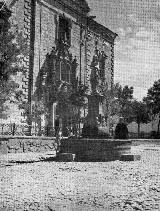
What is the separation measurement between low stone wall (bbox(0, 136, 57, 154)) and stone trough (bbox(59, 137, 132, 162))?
11.1 ft

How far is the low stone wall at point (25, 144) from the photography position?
15828 millimetres

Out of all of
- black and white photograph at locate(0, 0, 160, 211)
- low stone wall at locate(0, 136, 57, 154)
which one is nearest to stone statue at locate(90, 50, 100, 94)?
black and white photograph at locate(0, 0, 160, 211)

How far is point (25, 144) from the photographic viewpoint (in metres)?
17.3

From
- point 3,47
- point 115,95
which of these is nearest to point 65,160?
point 3,47

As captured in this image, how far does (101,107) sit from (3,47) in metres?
20.4

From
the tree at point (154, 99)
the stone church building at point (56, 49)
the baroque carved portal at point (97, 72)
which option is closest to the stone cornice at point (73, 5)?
the stone church building at point (56, 49)

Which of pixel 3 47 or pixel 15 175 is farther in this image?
pixel 3 47

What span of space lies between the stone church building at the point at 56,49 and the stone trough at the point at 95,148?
378 inches

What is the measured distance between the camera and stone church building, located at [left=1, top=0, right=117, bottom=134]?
24.7 m

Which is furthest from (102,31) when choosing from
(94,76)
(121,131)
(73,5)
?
(121,131)

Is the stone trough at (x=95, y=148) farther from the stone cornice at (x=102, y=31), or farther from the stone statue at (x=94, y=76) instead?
the stone cornice at (x=102, y=31)

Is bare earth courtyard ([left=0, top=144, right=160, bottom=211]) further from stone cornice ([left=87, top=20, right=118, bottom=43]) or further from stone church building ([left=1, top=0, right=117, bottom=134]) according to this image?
stone cornice ([left=87, top=20, right=118, bottom=43])

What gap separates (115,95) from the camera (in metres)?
37.9

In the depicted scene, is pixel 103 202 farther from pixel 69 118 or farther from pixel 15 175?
pixel 69 118
